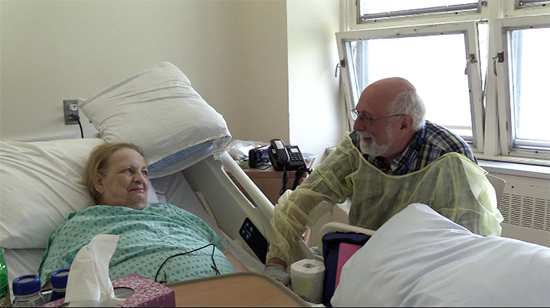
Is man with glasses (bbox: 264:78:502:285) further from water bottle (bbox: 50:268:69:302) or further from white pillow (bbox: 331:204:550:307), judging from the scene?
water bottle (bbox: 50:268:69:302)

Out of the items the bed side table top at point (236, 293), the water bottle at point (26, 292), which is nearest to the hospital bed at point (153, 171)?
the water bottle at point (26, 292)

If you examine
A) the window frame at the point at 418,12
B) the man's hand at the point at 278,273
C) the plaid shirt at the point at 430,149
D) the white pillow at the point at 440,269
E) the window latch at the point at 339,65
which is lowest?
the man's hand at the point at 278,273

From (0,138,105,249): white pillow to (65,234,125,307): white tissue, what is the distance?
0.76 meters

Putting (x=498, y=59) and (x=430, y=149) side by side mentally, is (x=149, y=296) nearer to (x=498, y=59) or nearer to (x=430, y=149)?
(x=430, y=149)

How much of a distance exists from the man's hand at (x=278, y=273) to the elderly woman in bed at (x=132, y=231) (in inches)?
5.2

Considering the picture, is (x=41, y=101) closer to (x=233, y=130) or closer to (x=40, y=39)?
(x=40, y=39)

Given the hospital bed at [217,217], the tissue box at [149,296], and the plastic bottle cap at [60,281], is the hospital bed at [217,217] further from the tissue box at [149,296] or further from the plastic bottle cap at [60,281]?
the plastic bottle cap at [60,281]

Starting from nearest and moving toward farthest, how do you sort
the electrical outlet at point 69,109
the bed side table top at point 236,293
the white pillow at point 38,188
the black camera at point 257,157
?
the bed side table top at point 236,293 < the white pillow at point 38,188 < the electrical outlet at point 69,109 < the black camera at point 257,157

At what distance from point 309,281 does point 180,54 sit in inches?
65.9

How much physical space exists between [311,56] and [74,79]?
1.46m

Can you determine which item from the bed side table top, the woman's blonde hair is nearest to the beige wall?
the woman's blonde hair

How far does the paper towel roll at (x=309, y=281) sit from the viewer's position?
1.36m

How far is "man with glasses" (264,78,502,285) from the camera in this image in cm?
153

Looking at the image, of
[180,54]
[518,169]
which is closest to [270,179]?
[180,54]
